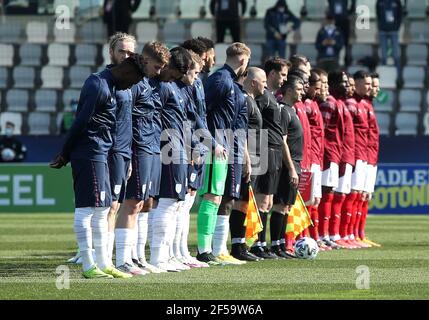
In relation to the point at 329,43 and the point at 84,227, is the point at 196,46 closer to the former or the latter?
the point at 84,227

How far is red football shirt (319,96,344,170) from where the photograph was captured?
1838 cm

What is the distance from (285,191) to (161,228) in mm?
3338

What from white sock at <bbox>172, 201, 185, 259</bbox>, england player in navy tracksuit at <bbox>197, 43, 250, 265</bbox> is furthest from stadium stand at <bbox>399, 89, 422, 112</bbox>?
white sock at <bbox>172, 201, 185, 259</bbox>

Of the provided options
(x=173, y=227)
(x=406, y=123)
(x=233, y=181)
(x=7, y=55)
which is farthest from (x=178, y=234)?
(x=7, y=55)

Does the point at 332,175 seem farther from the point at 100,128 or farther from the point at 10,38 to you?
the point at 10,38

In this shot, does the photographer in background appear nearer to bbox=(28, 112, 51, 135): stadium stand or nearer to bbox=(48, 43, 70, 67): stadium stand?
bbox=(28, 112, 51, 135): stadium stand

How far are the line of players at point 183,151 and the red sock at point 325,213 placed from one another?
0.42m

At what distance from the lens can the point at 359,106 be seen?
1933cm

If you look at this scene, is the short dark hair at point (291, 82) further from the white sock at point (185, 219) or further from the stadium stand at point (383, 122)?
the stadium stand at point (383, 122)

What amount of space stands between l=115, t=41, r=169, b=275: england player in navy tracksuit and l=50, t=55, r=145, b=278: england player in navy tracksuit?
47cm

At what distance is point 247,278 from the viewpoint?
12750 millimetres

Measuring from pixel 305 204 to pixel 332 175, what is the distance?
107 cm

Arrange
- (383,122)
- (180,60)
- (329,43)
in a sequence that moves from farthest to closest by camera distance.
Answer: (329,43), (383,122), (180,60)

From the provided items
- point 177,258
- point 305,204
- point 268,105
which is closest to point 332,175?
point 305,204
